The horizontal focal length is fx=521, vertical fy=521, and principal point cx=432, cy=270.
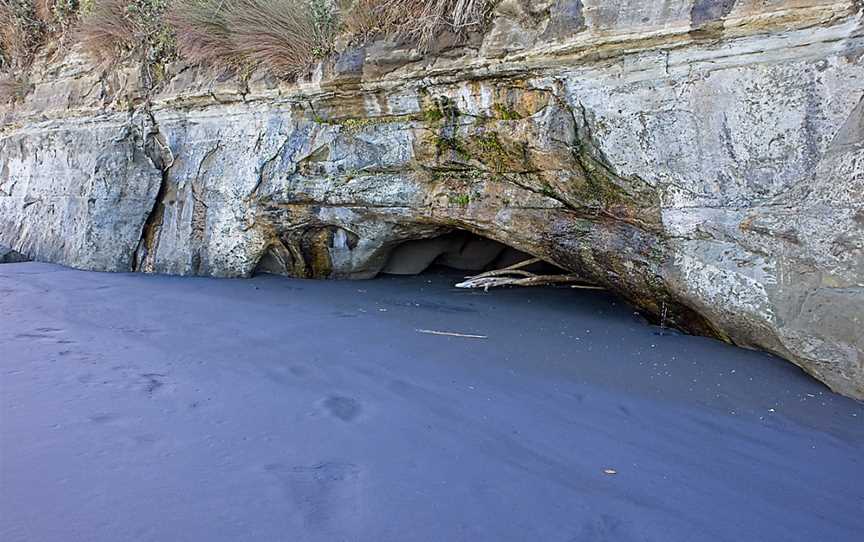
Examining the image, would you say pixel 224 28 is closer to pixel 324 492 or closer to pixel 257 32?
pixel 257 32

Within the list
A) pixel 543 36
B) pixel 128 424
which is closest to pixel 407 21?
pixel 543 36

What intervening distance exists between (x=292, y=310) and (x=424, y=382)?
1.74 meters

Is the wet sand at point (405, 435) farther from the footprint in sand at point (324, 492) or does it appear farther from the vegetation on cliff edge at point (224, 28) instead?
the vegetation on cliff edge at point (224, 28)

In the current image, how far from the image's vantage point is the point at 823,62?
8.59ft

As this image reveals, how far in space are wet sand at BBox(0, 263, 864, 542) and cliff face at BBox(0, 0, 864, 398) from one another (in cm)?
55

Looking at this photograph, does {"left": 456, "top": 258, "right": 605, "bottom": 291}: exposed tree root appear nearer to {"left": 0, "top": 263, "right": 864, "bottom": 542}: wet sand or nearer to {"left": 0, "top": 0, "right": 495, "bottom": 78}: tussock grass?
{"left": 0, "top": 263, "right": 864, "bottom": 542}: wet sand

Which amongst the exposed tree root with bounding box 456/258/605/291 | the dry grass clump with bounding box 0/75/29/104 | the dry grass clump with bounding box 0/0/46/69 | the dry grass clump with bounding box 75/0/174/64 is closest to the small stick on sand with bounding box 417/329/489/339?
the exposed tree root with bounding box 456/258/605/291

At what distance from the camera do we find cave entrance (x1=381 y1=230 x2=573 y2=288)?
565 cm

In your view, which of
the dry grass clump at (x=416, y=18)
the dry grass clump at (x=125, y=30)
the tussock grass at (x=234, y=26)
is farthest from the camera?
the dry grass clump at (x=125, y=30)

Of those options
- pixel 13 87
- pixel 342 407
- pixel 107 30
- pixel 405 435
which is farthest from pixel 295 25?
pixel 13 87

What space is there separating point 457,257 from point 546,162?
2426 millimetres

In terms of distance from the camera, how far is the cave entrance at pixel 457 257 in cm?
565

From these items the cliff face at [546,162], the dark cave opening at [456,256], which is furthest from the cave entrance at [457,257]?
the cliff face at [546,162]

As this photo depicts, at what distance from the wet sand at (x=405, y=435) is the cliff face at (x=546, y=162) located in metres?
0.55
